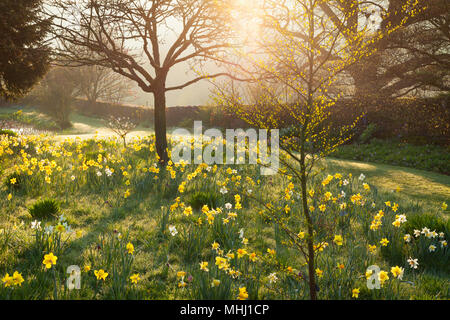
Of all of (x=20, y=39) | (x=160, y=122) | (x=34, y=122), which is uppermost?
(x=20, y=39)

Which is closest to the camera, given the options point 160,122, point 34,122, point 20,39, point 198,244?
point 198,244

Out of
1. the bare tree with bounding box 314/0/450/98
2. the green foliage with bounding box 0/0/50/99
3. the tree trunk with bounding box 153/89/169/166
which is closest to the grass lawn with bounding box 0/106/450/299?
the tree trunk with bounding box 153/89/169/166

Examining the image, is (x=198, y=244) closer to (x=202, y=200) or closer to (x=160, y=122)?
(x=202, y=200)

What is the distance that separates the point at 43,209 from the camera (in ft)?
14.3

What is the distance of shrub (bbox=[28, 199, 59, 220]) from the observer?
4309mm

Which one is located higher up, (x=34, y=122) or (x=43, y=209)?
(x=34, y=122)

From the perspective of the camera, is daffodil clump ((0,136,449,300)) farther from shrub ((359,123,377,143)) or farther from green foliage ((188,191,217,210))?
shrub ((359,123,377,143))

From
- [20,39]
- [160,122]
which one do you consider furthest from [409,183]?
[20,39]

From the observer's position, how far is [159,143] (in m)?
7.80

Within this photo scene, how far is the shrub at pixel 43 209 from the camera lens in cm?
431

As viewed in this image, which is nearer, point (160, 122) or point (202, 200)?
point (202, 200)

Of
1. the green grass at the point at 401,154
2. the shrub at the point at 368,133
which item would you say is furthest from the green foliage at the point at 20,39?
the shrub at the point at 368,133

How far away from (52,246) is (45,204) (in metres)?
1.40
